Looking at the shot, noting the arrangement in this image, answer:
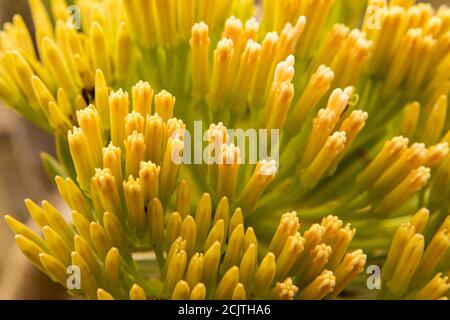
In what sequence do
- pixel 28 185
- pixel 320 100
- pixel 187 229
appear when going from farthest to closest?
pixel 28 185 → pixel 320 100 → pixel 187 229

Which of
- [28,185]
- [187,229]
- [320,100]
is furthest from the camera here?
[28,185]

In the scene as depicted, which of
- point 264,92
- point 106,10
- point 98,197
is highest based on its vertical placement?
point 106,10

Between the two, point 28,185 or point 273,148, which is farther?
point 28,185

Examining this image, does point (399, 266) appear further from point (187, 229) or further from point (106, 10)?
point (106, 10)

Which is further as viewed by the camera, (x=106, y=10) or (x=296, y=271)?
(x=106, y=10)
